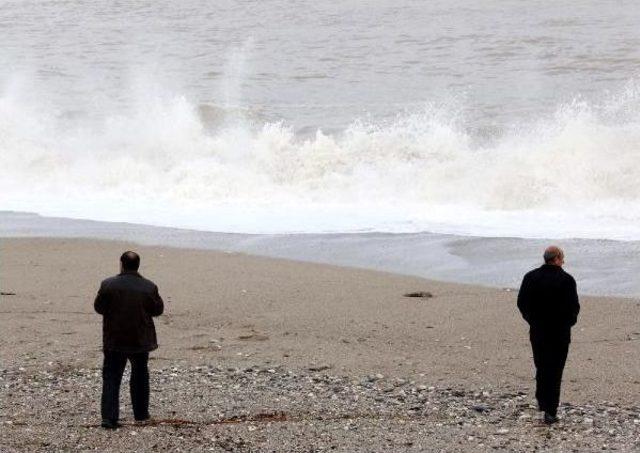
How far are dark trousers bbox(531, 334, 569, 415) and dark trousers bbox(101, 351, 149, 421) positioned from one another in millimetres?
2659

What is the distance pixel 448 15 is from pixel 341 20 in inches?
144

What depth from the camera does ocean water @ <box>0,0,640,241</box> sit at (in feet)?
62.1

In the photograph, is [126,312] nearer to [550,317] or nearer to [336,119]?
[550,317]

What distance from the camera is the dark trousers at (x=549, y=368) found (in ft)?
26.4

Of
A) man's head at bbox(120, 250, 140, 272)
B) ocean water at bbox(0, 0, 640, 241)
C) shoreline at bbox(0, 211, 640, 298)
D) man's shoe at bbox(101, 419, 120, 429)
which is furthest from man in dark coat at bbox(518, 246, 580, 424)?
ocean water at bbox(0, 0, 640, 241)

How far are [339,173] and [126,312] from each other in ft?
47.1

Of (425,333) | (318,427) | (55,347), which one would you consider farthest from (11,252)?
(318,427)

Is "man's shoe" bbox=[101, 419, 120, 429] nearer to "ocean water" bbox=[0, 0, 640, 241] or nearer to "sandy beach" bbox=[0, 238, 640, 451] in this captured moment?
"sandy beach" bbox=[0, 238, 640, 451]

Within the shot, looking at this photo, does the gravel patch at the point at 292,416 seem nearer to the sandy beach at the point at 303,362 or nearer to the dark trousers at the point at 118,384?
the sandy beach at the point at 303,362

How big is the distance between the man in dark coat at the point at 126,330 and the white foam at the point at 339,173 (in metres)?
8.71

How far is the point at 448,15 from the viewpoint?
127 feet

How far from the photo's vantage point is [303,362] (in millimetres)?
9602

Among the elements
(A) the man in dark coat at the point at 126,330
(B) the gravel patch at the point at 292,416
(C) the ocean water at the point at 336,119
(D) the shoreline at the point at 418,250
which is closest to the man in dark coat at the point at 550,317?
(B) the gravel patch at the point at 292,416

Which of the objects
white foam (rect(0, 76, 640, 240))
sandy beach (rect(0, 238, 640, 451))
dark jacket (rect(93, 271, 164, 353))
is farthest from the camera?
white foam (rect(0, 76, 640, 240))
